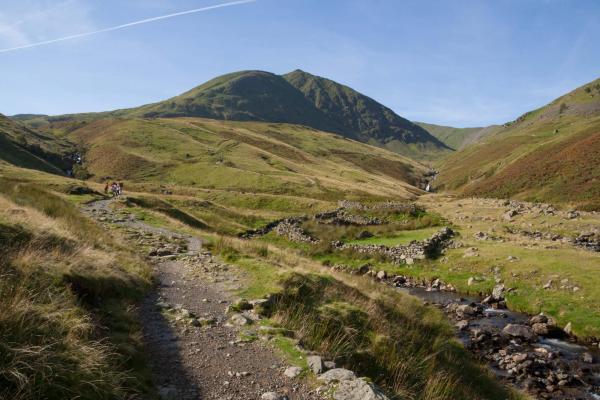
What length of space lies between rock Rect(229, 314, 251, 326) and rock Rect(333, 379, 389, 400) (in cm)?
432

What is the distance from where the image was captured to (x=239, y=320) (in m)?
12.6

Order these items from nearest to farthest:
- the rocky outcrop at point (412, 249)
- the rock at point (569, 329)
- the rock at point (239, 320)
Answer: the rock at point (239, 320)
the rock at point (569, 329)
the rocky outcrop at point (412, 249)

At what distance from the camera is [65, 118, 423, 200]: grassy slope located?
9915 cm

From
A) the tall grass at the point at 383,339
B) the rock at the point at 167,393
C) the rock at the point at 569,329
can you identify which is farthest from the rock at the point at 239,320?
the rock at the point at 569,329

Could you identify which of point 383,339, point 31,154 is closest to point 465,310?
point 383,339

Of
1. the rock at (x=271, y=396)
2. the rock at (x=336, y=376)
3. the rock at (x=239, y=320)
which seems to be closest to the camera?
the rock at (x=271, y=396)

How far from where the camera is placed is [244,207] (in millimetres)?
74062

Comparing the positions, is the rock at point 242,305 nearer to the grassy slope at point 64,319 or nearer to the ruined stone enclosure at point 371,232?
the grassy slope at point 64,319

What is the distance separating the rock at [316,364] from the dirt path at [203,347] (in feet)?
1.95

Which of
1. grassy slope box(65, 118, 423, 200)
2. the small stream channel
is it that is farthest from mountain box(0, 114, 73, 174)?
the small stream channel

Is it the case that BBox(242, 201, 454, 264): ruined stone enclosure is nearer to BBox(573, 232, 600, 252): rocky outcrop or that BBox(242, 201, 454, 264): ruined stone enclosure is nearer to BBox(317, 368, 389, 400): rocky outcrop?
BBox(573, 232, 600, 252): rocky outcrop

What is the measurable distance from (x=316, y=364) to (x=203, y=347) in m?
2.99

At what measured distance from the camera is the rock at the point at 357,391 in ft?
28.1

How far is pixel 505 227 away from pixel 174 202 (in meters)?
46.4
